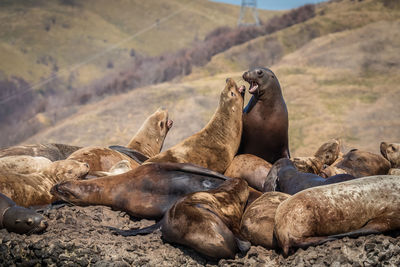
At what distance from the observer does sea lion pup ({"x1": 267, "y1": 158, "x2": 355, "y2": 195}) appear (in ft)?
16.9

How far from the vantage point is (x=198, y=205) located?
14.9 feet

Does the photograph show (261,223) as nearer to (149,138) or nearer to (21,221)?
(21,221)

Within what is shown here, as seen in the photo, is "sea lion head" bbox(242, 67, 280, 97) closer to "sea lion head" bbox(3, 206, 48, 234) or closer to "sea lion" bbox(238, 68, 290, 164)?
"sea lion" bbox(238, 68, 290, 164)

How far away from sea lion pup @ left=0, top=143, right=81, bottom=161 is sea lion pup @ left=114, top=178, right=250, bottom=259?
356cm

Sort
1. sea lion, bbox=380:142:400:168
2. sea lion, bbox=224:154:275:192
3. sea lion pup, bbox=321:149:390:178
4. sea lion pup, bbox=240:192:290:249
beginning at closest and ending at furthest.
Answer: sea lion pup, bbox=240:192:290:249, sea lion, bbox=224:154:275:192, sea lion pup, bbox=321:149:390:178, sea lion, bbox=380:142:400:168

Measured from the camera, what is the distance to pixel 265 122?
729cm

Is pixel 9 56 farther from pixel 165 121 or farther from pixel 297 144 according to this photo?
pixel 165 121

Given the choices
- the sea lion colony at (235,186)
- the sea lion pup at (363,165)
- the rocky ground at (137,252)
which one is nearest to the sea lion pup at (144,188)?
the sea lion colony at (235,186)

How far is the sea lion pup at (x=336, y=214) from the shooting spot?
4.25m

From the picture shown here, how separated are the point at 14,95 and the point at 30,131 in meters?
16.5

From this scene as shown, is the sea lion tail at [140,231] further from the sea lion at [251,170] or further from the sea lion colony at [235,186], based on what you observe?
the sea lion at [251,170]

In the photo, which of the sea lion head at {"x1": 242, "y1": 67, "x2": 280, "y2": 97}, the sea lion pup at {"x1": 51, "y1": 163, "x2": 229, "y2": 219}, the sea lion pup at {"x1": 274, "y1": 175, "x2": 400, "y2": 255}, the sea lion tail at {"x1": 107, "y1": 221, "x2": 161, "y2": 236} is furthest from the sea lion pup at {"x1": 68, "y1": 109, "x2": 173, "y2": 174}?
the sea lion pup at {"x1": 274, "y1": 175, "x2": 400, "y2": 255}

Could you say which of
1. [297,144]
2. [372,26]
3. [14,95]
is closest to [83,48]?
[14,95]

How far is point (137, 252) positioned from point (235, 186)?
4.17 ft
